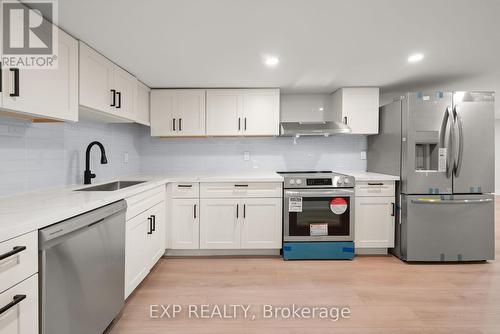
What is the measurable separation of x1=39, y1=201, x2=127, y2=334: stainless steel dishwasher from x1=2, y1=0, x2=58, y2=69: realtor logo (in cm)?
95

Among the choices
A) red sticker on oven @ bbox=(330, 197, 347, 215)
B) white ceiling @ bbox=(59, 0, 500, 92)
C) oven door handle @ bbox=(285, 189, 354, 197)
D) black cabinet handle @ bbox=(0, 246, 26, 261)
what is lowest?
red sticker on oven @ bbox=(330, 197, 347, 215)

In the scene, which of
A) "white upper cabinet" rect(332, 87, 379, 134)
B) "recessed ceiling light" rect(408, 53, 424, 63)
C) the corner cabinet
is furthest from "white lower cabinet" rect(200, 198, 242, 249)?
"recessed ceiling light" rect(408, 53, 424, 63)

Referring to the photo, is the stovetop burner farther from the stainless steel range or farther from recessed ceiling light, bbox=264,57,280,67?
recessed ceiling light, bbox=264,57,280,67

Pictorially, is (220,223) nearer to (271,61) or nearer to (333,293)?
(333,293)

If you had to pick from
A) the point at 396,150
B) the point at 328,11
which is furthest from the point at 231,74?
the point at 396,150

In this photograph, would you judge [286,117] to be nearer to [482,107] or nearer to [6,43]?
[482,107]

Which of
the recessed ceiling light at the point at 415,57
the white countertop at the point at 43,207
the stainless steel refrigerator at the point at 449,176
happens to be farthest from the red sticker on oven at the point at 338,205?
the white countertop at the point at 43,207

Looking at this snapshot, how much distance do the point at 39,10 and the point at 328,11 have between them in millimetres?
1794

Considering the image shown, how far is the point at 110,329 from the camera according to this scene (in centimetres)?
171

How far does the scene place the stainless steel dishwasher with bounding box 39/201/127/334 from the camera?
1130 millimetres

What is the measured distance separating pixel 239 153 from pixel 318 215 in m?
1.41

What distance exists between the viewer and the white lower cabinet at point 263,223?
2.90 m

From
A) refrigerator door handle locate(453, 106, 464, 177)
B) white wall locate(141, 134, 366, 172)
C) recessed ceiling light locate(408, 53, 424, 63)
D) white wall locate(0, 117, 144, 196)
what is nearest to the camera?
white wall locate(0, 117, 144, 196)

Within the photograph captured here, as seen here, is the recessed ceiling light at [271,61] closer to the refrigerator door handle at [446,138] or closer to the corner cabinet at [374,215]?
the corner cabinet at [374,215]
